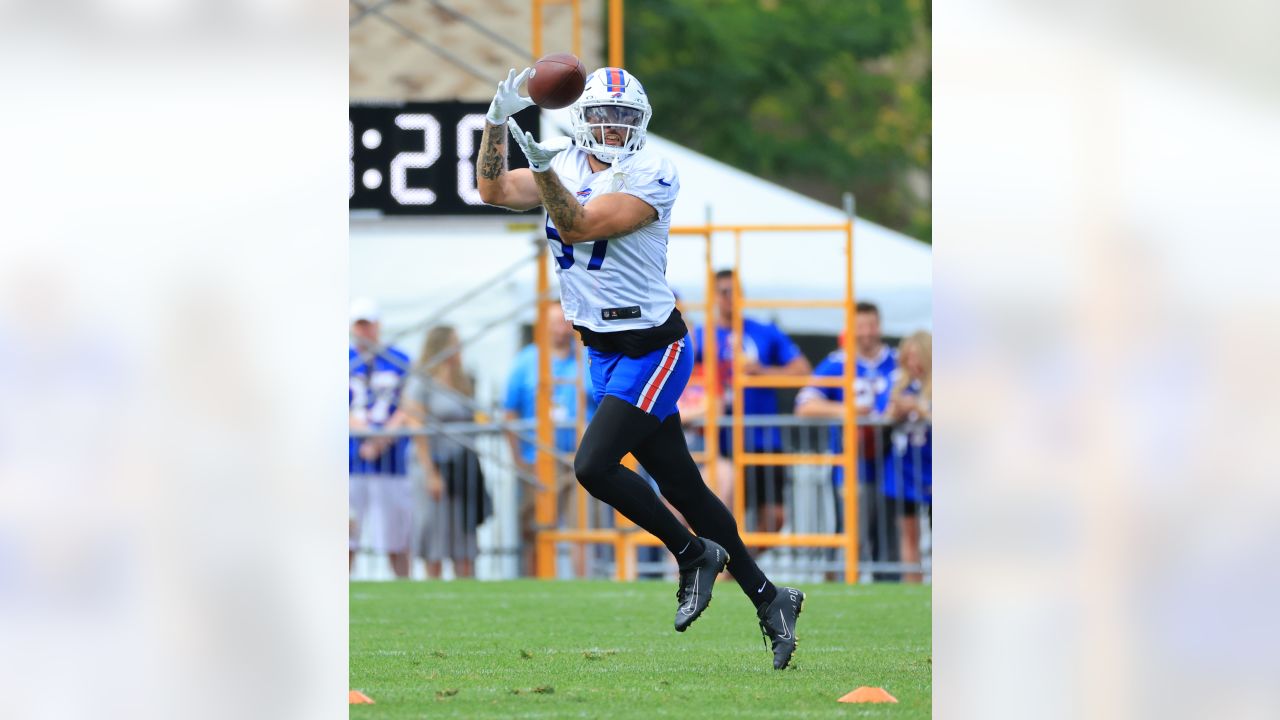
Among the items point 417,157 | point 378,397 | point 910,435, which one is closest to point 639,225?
point 417,157

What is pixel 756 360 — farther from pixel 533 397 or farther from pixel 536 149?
pixel 536 149

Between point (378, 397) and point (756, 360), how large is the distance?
264cm

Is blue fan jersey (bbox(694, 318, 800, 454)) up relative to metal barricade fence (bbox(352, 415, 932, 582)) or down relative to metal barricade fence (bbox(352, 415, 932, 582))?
up

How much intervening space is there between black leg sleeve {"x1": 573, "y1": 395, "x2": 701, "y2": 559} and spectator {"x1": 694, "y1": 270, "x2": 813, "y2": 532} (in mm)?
6621

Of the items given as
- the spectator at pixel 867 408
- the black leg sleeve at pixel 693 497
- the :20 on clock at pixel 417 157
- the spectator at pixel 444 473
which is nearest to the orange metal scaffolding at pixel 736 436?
the spectator at pixel 867 408

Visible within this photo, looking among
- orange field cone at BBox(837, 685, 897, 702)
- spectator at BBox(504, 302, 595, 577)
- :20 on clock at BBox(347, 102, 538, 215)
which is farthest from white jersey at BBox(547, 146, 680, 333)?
spectator at BBox(504, 302, 595, 577)

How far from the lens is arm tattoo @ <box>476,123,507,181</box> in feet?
23.2

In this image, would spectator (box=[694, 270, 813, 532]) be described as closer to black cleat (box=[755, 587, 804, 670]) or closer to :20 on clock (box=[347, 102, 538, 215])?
:20 on clock (box=[347, 102, 538, 215])

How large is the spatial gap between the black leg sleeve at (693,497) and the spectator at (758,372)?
21.0 ft

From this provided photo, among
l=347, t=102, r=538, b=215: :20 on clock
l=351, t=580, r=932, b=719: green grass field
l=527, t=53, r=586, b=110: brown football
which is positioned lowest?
l=351, t=580, r=932, b=719: green grass field
